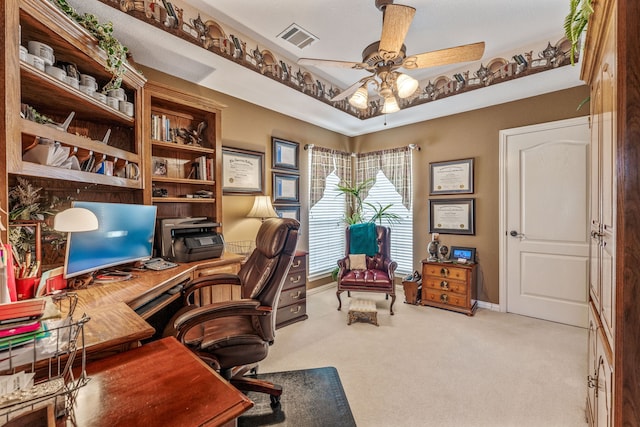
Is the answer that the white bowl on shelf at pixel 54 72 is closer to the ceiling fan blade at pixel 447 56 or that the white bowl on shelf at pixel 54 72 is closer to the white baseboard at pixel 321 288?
the ceiling fan blade at pixel 447 56

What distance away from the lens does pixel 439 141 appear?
393 cm

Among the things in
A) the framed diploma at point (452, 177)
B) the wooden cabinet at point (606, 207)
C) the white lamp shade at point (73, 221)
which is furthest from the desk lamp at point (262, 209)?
the wooden cabinet at point (606, 207)

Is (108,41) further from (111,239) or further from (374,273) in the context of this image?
(374,273)

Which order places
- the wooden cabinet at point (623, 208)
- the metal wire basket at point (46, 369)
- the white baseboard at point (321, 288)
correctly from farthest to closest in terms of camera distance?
the white baseboard at point (321, 288) → the wooden cabinet at point (623, 208) → the metal wire basket at point (46, 369)

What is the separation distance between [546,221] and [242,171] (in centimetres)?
351

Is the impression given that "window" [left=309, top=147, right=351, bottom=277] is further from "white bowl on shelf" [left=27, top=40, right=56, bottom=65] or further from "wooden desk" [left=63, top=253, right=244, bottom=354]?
"white bowl on shelf" [left=27, top=40, right=56, bottom=65]

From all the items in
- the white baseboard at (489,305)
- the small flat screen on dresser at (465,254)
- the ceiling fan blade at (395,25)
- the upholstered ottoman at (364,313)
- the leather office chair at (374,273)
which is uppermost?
the ceiling fan blade at (395,25)

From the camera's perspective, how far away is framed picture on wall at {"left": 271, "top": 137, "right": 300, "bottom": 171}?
365cm

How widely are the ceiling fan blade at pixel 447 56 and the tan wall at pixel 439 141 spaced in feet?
5.90

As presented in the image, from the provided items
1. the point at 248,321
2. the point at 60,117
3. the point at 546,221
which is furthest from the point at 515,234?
the point at 60,117

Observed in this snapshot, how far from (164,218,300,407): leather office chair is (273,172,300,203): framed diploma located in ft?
5.67

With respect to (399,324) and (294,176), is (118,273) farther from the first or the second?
(399,324)

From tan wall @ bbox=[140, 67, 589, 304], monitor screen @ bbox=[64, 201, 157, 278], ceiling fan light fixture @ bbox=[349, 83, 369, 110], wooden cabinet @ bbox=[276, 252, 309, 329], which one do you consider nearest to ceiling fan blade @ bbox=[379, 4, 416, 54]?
ceiling fan light fixture @ bbox=[349, 83, 369, 110]

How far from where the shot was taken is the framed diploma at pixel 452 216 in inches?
144
